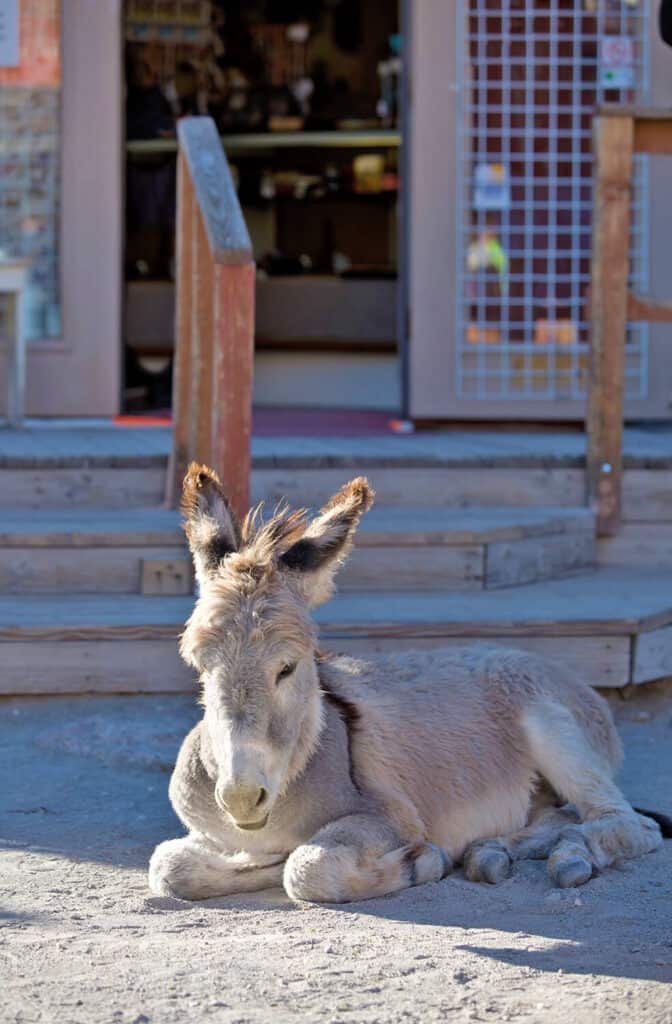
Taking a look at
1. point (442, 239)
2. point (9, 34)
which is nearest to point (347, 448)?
point (442, 239)

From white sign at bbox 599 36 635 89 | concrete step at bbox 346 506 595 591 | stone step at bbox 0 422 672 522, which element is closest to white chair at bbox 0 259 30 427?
stone step at bbox 0 422 672 522

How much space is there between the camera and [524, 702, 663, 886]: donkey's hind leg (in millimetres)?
4836

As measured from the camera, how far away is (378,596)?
706 centimetres

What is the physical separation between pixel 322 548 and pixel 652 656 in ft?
8.79

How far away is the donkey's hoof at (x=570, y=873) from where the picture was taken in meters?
4.62

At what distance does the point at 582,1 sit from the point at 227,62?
4.70m

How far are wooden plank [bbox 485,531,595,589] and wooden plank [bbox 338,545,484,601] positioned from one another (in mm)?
75

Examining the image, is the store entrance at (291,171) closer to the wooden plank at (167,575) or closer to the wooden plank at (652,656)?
the wooden plank at (167,575)

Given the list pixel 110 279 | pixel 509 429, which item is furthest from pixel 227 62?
pixel 509 429

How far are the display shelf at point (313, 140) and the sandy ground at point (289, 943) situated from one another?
27.4 ft

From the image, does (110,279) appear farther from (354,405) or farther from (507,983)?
(507,983)

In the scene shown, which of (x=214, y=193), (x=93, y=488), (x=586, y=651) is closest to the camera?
(x=586, y=651)

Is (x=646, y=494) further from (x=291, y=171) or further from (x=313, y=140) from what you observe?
(x=291, y=171)

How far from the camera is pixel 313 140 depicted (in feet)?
43.1
